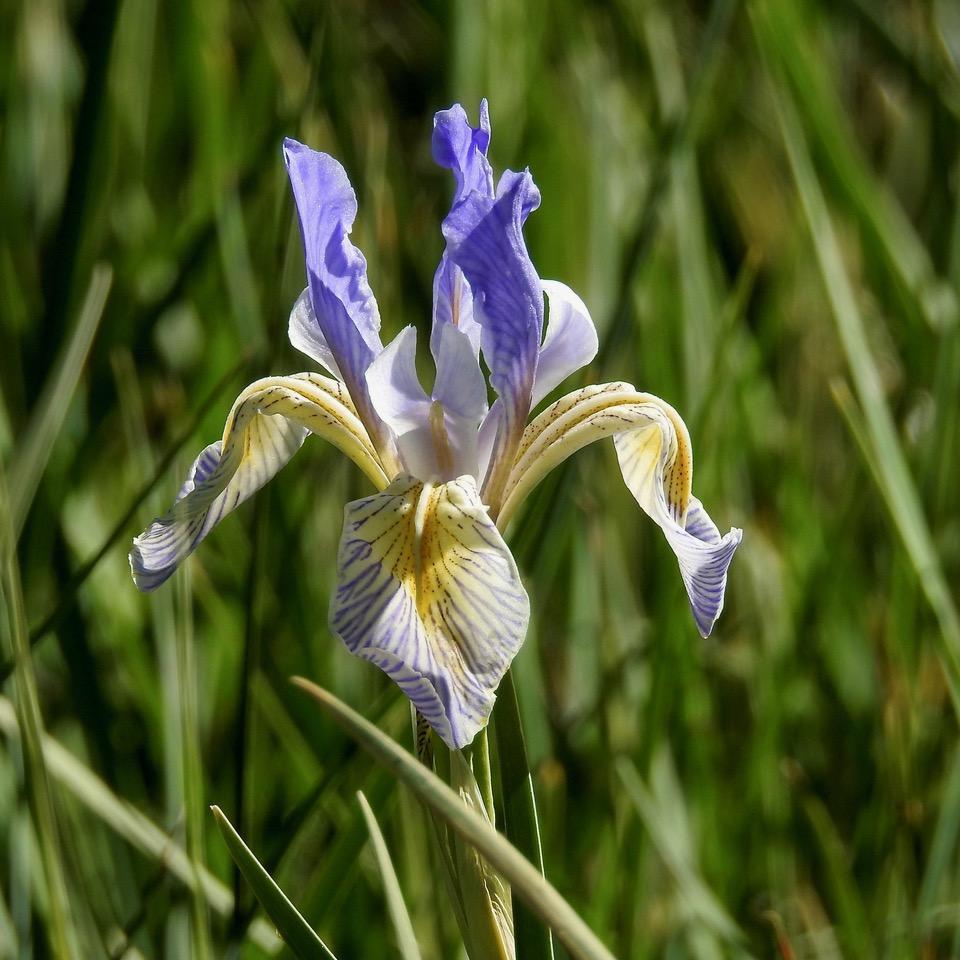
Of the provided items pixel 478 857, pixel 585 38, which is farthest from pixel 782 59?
pixel 478 857

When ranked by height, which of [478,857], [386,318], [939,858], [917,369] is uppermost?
[386,318]

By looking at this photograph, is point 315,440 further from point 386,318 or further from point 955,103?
point 955,103

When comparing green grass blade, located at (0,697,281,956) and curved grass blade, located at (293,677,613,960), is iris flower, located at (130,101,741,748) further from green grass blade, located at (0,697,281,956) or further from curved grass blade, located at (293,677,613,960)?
green grass blade, located at (0,697,281,956)

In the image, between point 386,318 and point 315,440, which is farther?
point 386,318

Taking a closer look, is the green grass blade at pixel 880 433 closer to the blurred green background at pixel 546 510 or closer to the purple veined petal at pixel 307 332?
the blurred green background at pixel 546 510

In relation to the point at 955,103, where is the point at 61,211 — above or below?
above

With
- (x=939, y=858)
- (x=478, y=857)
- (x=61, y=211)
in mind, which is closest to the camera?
(x=478, y=857)
